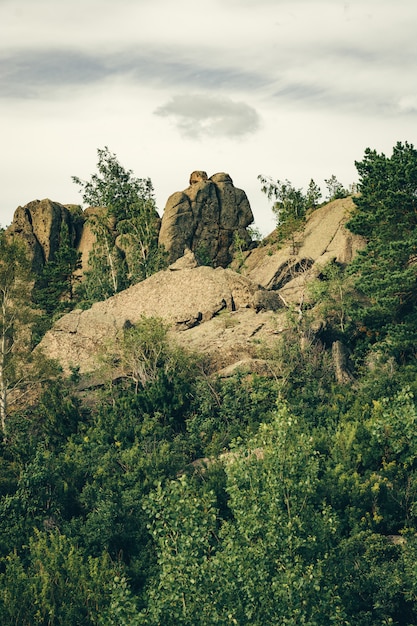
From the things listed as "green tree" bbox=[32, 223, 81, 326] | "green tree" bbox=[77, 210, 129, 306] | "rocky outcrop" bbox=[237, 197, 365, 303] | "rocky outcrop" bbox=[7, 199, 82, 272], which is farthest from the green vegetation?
"rocky outcrop" bbox=[7, 199, 82, 272]

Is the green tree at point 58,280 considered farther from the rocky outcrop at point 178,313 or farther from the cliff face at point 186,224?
the rocky outcrop at point 178,313

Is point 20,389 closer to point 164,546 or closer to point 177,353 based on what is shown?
point 177,353

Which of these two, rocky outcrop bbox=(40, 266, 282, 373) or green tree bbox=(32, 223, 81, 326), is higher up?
green tree bbox=(32, 223, 81, 326)

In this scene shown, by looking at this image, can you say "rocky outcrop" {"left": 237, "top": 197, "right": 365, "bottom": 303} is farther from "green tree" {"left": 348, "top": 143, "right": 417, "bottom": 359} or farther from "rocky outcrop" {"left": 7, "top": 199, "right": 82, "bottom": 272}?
"rocky outcrop" {"left": 7, "top": 199, "right": 82, "bottom": 272}

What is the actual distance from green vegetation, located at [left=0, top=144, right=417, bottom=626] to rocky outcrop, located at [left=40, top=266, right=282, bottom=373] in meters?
2.26

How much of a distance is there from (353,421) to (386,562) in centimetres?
1165

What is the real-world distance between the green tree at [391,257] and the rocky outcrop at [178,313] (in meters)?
6.14

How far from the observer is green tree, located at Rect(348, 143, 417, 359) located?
4725cm

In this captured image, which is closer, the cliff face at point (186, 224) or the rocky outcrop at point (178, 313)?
the rocky outcrop at point (178, 313)

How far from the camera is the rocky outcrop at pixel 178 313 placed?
49.0m

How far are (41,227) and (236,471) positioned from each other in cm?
6336

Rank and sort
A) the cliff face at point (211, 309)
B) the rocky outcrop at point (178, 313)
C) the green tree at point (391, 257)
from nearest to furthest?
the green tree at point (391, 257), the cliff face at point (211, 309), the rocky outcrop at point (178, 313)

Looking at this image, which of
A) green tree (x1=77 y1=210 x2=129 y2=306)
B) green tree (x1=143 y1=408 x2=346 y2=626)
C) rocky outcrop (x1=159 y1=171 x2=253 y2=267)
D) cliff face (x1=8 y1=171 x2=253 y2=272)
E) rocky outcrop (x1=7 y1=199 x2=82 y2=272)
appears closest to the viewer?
green tree (x1=143 y1=408 x2=346 y2=626)

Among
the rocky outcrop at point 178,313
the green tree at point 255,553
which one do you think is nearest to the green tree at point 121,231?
the rocky outcrop at point 178,313
